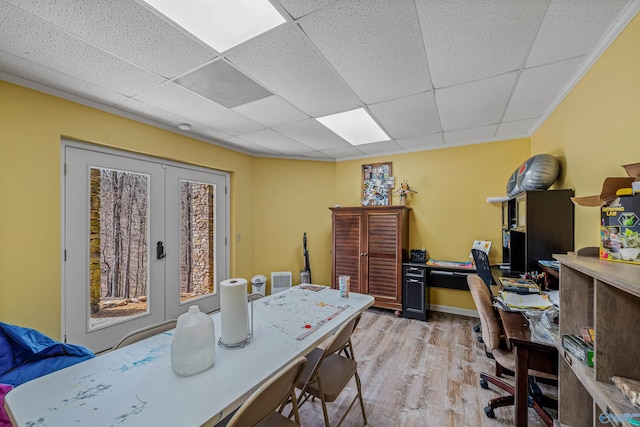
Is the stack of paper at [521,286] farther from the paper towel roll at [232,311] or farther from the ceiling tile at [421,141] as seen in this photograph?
the ceiling tile at [421,141]

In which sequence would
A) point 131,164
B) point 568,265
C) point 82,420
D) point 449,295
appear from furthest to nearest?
point 449,295
point 131,164
point 568,265
point 82,420

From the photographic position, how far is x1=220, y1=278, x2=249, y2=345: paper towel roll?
1.33m

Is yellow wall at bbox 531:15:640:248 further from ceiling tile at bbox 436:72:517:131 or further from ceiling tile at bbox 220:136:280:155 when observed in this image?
ceiling tile at bbox 220:136:280:155

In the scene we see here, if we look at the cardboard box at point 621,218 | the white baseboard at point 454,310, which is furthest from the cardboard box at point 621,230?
the white baseboard at point 454,310

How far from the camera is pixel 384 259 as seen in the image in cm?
392

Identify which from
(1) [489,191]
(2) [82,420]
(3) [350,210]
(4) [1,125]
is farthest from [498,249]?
(4) [1,125]

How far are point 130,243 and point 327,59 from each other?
2.95 m

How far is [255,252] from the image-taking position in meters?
4.65

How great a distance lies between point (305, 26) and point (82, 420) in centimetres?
211

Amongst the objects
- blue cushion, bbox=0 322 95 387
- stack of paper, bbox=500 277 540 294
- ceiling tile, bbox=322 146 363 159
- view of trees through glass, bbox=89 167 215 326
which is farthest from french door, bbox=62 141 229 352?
stack of paper, bbox=500 277 540 294

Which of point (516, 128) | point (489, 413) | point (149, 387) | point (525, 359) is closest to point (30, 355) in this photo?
point (149, 387)

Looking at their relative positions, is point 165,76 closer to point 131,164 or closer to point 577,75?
point 131,164

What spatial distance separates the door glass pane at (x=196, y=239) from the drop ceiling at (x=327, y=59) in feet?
3.66

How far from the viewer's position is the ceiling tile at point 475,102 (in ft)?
7.38
